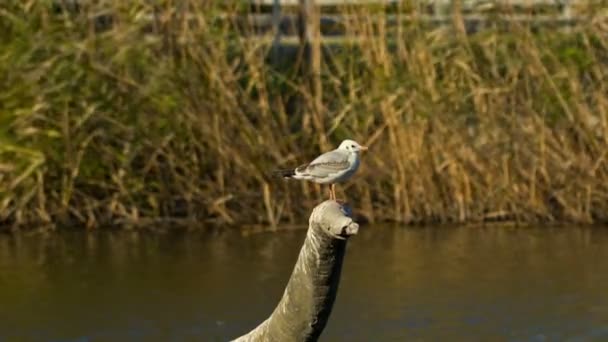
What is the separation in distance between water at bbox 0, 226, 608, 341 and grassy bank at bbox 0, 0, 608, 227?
292 millimetres

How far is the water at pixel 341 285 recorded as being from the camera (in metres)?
10.2

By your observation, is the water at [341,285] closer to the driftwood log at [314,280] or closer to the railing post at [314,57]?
the railing post at [314,57]

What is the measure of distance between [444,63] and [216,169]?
82.5 inches

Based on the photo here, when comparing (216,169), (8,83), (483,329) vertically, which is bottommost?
(483,329)

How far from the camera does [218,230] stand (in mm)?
12805

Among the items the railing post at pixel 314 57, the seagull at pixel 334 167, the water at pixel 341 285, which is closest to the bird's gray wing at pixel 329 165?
the seagull at pixel 334 167

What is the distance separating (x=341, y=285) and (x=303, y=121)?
2.06 meters

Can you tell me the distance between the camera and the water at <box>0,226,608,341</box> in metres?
10.2

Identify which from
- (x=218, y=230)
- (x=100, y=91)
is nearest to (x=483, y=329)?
(x=218, y=230)

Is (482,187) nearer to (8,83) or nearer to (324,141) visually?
(324,141)

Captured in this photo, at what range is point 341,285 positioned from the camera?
1124 centimetres

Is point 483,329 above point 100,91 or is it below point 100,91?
below

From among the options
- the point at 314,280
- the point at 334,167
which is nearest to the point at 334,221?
the point at 314,280

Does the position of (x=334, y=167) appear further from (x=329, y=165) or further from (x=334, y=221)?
(x=334, y=221)
